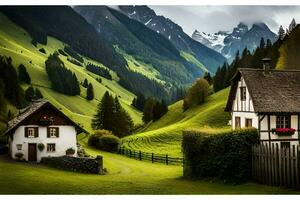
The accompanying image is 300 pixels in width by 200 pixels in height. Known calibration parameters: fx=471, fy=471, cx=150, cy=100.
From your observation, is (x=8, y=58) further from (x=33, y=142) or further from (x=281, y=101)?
(x=281, y=101)

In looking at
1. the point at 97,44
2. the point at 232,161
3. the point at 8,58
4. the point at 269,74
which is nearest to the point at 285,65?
the point at 269,74

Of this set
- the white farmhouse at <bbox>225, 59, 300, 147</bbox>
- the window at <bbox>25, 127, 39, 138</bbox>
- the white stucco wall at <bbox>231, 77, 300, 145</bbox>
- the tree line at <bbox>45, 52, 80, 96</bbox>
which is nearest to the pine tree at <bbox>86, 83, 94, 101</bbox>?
the tree line at <bbox>45, 52, 80, 96</bbox>

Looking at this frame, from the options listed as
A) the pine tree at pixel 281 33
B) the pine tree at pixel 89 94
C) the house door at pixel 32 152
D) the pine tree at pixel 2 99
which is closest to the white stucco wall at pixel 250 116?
the pine tree at pixel 281 33

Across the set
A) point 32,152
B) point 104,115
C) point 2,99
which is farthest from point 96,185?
point 104,115

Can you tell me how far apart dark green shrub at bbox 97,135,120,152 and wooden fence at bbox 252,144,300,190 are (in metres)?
23.5

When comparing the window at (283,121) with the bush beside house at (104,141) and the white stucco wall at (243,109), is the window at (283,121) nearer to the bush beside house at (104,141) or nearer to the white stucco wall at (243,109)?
the white stucco wall at (243,109)

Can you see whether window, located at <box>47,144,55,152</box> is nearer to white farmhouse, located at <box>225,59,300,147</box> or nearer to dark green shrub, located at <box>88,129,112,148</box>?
dark green shrub, located at <box>88,129,112,148</box>

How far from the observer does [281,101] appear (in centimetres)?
3244

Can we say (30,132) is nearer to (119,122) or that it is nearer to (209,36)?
(119,122)

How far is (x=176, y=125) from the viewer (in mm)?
65438

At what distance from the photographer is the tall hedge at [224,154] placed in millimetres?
27656

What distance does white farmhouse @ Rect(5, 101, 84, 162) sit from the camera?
3738cm

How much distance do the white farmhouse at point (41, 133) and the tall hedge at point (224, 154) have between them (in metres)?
12.7

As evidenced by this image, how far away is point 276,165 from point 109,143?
25.7 metres
